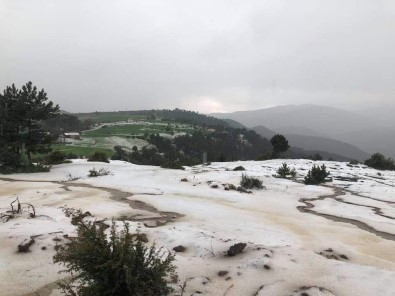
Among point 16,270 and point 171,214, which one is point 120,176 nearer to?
point 171,214

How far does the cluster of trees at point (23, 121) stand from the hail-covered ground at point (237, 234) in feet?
31.2

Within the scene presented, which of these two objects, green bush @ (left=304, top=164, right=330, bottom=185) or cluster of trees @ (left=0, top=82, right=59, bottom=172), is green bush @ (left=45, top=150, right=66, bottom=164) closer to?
cluster of trees @ (left=0, top=82, right=59, bottom=172)

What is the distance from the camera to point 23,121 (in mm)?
23469

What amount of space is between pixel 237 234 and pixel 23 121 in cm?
2105

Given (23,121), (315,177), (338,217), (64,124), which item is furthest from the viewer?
(64,124)

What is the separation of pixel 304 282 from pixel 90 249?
2.79 meters

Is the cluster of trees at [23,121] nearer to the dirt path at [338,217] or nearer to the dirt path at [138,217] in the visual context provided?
the dirt path at [138,217]

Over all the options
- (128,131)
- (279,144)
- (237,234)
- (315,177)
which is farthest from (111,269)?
(128,131)

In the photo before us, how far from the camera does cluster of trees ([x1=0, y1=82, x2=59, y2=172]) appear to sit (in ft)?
75.0

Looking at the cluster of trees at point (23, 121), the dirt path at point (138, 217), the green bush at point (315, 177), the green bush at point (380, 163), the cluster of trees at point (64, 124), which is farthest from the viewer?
the cluster of trees at point (64, 124)

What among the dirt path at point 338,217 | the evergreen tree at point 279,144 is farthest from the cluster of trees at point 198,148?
the dirt path at point 338,217

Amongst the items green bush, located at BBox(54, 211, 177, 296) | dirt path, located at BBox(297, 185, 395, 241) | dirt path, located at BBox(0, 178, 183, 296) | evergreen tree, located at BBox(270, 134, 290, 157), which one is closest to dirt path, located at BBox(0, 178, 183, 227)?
dirt path, located at BBox(0, 178, 183, 296)

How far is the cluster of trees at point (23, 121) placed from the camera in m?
22.9

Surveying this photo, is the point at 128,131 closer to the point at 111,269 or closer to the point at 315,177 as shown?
the point at 315,177
